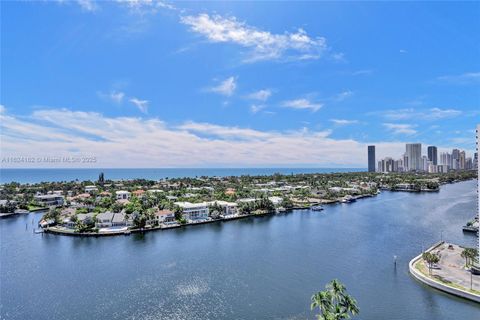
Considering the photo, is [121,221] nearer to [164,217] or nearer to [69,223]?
[164,217]

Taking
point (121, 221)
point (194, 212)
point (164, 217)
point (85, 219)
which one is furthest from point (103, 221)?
point (194, 212)

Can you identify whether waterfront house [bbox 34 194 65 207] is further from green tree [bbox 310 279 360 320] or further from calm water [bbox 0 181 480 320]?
green tree [bbox 310 279 360 320]

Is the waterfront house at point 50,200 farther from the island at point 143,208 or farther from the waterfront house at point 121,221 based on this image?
the waterfront house at point 121,221

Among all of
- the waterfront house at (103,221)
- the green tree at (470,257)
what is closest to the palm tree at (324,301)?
the green tree at (470,257)

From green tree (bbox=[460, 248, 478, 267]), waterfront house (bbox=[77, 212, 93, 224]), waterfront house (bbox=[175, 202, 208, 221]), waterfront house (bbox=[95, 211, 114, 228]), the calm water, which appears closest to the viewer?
the calm water

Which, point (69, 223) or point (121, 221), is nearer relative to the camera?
point (121, 221)

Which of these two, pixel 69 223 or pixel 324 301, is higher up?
pixel 324 301

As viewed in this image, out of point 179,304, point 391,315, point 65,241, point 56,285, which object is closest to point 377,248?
point 391,315

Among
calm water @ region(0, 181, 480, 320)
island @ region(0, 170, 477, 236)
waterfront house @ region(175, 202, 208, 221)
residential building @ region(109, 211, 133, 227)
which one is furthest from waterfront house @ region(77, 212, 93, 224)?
waterfront house @ region(175, 202, 208, 221)

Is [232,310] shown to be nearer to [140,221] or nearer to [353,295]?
[353,295]
